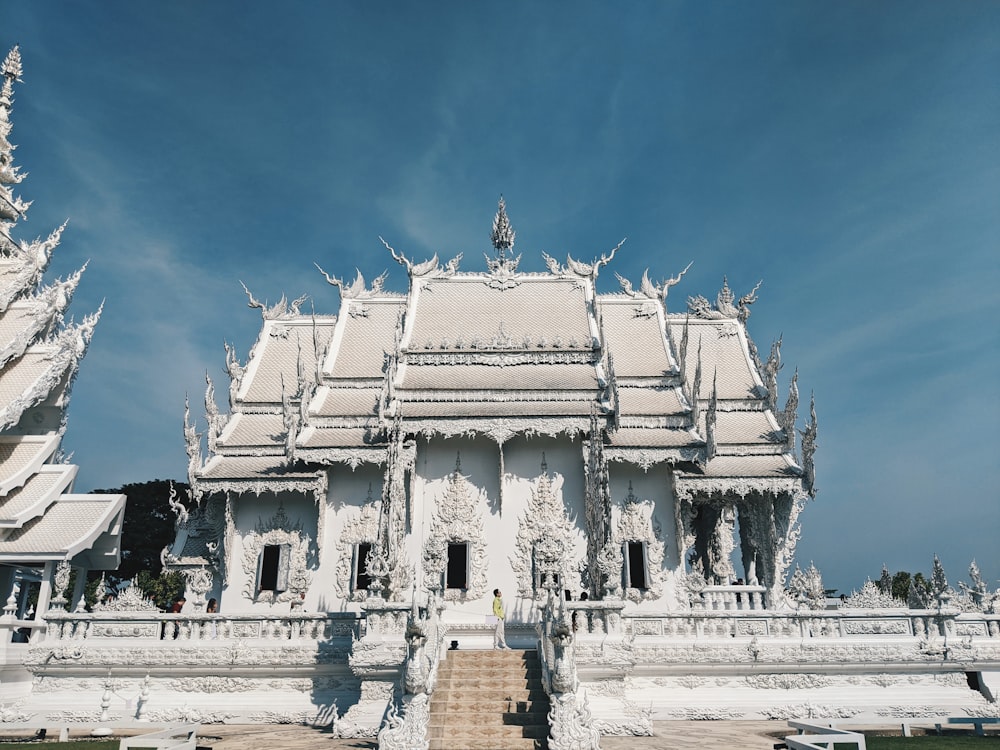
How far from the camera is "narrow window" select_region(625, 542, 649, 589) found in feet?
49.6

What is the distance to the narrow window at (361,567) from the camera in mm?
14914

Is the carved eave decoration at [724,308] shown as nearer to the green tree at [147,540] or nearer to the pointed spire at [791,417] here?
the pointed spire at [791,417]

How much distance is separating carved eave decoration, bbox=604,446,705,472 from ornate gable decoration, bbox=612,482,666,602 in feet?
3.04

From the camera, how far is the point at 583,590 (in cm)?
1423

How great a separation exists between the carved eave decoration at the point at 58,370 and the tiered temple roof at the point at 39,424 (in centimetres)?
2

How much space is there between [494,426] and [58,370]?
936 centimetres

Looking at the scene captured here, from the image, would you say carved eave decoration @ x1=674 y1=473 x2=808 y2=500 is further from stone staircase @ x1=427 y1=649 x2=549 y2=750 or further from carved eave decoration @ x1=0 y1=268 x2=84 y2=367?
carved eave decoration @ x1=0 y1=268 x2=84 y2=367

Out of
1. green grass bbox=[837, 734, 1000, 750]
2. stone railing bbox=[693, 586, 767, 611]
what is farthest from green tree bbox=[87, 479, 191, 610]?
green grass bbox=[837, 734, 1000, 750]

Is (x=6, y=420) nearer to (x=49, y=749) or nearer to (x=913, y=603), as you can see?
(x=49, y=749)

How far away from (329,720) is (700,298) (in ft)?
48.6

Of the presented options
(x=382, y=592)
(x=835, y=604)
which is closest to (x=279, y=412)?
(x=382, y=592)

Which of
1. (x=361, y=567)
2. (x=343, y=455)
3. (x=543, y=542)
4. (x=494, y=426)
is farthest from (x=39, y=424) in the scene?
(x=543, y=542)

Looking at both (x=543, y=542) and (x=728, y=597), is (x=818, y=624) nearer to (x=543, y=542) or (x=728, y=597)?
(x=728, y=597)

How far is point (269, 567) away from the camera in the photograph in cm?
1536
